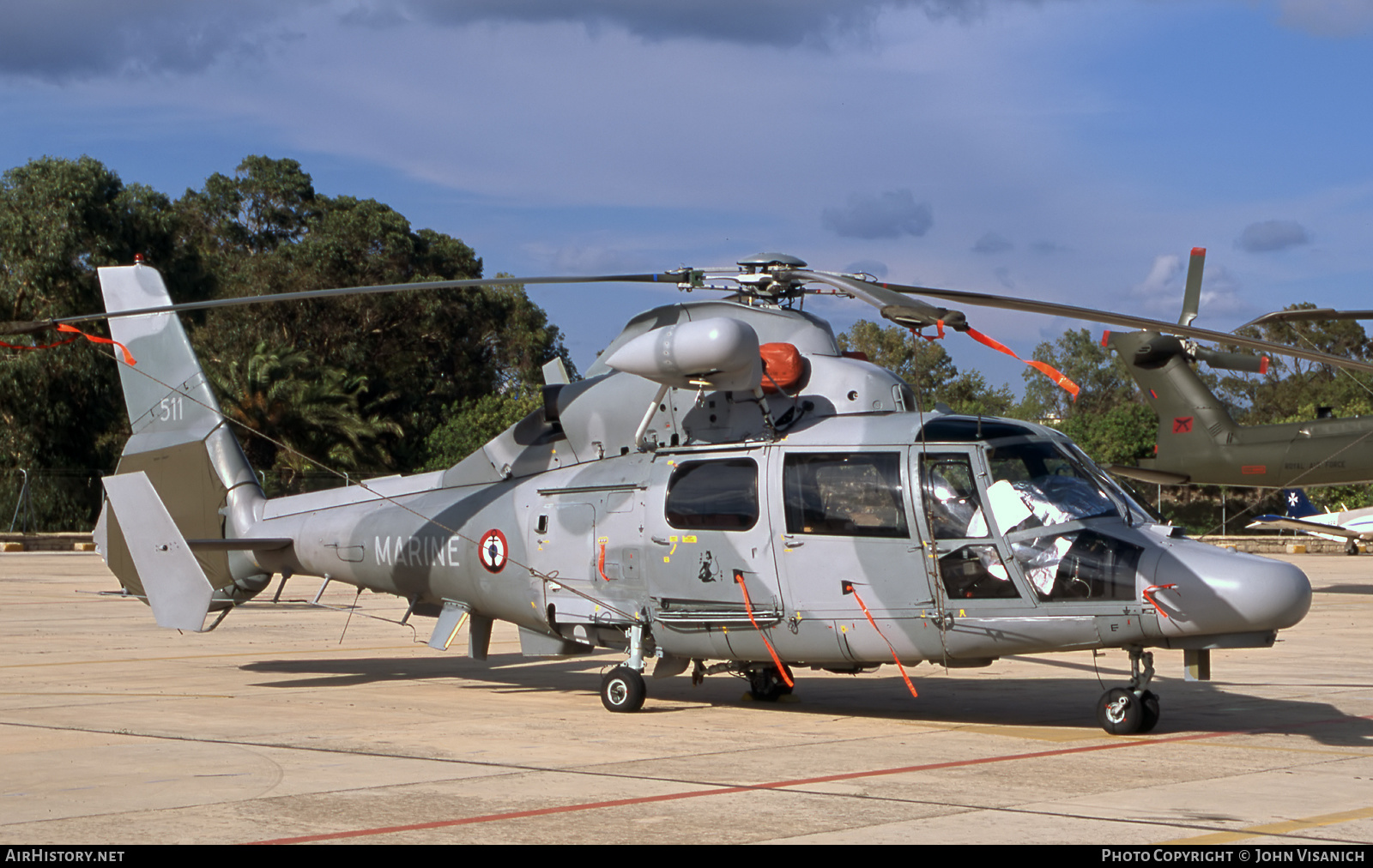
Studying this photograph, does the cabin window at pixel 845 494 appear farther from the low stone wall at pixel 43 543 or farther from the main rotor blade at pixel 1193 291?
the low stone wall at pixel 43 543

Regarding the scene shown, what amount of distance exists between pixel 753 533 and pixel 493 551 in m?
2.83

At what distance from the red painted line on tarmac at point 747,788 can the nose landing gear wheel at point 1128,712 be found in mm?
142

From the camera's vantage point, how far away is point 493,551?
12.3 m

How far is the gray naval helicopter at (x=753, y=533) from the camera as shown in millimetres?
9492

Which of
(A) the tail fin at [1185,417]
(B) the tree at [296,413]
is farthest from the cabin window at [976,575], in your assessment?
(B) the tree at [296,413]

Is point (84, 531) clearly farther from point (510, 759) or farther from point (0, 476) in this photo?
point (510, 759)

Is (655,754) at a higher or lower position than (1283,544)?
higher

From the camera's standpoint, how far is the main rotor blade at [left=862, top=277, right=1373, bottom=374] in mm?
8852

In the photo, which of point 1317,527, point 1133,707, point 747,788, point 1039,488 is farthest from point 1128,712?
point 1317,527

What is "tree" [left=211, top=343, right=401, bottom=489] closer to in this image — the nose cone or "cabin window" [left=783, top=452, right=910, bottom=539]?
"cabin window" [left=783, top=452, right=910, bottom=539]

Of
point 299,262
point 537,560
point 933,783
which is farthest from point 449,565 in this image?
point 299,262

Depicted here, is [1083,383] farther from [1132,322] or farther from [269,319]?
[1132,322]

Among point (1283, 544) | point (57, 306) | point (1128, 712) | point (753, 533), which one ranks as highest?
point (57, 306)

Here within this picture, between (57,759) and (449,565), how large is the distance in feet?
14.8
